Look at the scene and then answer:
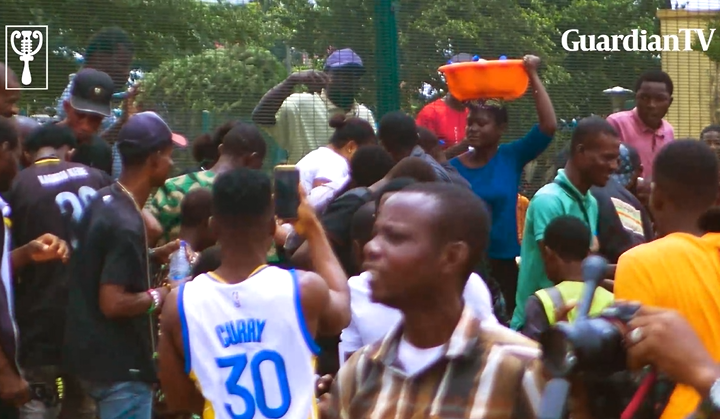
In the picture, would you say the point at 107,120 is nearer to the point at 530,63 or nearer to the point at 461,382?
the point at 530,63

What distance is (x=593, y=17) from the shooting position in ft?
32.9

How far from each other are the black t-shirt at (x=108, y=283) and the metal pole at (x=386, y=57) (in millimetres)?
3645

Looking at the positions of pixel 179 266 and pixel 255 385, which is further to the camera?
pixel 179 266

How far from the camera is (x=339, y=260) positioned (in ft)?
20.4

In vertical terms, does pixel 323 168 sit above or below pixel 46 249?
above

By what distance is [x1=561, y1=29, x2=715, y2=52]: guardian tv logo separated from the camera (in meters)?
9.79

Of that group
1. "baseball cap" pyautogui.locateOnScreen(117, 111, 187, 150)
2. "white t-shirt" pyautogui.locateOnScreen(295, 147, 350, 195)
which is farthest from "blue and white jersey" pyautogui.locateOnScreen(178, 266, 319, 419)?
"white t-shirt" pyautogui.locateOnScreen(295, 147, 350, 195)

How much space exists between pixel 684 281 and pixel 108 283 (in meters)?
2.85

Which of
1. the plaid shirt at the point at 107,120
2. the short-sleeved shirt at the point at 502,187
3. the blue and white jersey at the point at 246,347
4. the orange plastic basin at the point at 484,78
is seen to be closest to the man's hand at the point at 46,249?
the plaid shirt at the point at 107,120

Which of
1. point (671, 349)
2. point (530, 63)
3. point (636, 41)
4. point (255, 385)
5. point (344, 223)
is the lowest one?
point (255, 385)

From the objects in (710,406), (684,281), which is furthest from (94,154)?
(710,406)

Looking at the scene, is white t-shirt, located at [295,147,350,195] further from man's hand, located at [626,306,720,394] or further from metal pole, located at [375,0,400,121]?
man's hand, located at [626,306,720,394]

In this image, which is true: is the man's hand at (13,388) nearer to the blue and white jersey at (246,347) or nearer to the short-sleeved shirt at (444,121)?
the blue and white jersey at (246,347)

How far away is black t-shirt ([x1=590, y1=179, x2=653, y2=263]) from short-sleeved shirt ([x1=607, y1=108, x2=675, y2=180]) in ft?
5.30
